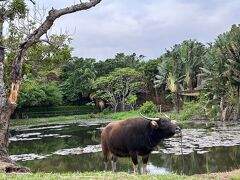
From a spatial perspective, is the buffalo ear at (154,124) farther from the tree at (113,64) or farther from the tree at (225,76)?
the tree at (113,64)

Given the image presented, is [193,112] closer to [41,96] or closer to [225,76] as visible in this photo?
[225,76]

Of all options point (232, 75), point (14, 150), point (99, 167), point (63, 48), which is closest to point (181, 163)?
point (99, 167)

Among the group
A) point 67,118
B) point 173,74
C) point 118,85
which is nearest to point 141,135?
point 173,74

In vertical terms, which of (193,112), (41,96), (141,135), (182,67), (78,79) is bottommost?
(193,112)

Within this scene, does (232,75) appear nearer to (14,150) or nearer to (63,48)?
(14,150)

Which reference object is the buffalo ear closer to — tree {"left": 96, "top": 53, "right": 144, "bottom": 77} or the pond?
the pond

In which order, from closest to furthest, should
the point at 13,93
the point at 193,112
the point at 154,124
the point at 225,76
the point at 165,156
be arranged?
the point at 154,124 → the point at 13,93 → the point at 165,156 → the point at 225,76 → the point at 193,112

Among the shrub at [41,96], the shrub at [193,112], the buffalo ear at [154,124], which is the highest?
the shrub at [41,96]

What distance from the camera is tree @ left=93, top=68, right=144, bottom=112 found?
55000mm

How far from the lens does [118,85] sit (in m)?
55.8

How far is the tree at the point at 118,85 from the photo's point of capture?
5500cm

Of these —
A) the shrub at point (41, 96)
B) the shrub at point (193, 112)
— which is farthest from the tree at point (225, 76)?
the shrub at point (41, 96)

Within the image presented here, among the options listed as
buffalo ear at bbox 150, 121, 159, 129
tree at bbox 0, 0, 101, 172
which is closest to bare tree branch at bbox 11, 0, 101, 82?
tree at bbox 0, 0, 101, 172

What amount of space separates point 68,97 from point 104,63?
24.1 ft
